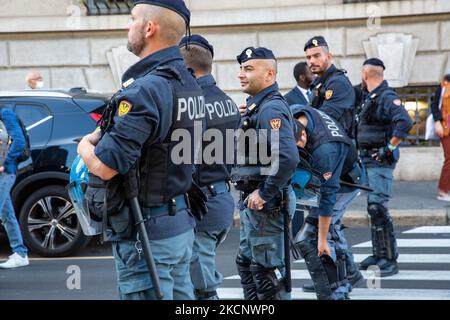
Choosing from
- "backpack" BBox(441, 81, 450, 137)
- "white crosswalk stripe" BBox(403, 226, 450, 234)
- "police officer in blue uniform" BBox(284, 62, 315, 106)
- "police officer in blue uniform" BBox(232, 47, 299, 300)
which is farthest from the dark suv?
"backpack" BBox(441, 81, 450, 137)

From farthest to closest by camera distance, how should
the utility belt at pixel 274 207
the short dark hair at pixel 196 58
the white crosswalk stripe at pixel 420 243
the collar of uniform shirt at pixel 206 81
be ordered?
the white crosswalk stripe at pixel 420 243, the utility belt at pixel 274 207, the short dark hair at pixel 196 58, the collar of uniform shirt at pixel 206 81

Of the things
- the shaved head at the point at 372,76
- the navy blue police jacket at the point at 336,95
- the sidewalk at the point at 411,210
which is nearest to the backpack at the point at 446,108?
the sidewalk at the point at 411,210

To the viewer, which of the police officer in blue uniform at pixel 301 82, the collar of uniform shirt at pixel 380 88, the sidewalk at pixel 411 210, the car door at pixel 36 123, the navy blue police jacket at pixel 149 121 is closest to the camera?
the navy blue police jacket at pixel 149 121

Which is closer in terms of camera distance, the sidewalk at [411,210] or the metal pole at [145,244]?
the metal pole at [145,244]

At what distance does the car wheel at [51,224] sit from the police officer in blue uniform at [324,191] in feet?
11.5

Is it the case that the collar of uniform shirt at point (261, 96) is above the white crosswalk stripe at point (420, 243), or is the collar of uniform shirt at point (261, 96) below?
above

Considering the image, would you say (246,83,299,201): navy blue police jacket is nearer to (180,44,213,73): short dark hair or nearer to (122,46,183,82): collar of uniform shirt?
(180,44,213,73): short dark hair

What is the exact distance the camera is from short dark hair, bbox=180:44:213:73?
18.2 ft

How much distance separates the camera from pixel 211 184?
5375mm

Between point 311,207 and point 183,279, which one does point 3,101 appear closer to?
point 311,207

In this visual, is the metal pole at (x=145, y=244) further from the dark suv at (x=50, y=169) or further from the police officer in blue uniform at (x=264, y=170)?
the dark suv at (x=50, y=169)

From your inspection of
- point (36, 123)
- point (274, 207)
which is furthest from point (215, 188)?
point (36, 123)

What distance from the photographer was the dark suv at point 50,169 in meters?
9.30
